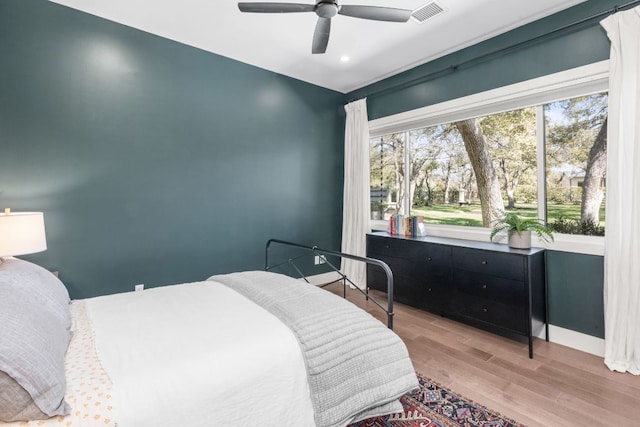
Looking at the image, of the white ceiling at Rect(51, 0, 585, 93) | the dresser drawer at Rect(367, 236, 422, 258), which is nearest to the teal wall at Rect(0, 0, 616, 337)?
the white ceiling at Rect(51, 0, 585, 93)

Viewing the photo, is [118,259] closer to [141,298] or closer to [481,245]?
[141,298]

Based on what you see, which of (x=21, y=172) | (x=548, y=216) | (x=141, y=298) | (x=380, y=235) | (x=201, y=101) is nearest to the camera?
(x=141, y=298)

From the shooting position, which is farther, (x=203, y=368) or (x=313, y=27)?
(x=313, y=27)

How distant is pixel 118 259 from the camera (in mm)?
2824

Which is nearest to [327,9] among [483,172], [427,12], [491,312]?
[427,12]

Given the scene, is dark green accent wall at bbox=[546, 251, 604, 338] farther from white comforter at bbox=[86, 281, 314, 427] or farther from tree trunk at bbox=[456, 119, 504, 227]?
white comforter at bbox=[86, 281, 314, 427]

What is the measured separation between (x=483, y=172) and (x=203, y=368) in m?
3.16

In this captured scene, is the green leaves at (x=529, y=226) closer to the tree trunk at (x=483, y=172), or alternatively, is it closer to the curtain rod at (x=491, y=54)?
the tree trunk at (x=483, y=172)

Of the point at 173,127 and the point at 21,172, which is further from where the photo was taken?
the point at 173,127

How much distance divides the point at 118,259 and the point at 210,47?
2226 millimetres

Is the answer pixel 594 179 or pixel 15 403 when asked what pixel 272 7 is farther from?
pixel 594 179

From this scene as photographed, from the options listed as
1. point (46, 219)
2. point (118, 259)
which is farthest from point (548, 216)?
point (46, 219)

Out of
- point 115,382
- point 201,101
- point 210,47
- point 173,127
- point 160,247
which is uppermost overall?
point 210,47

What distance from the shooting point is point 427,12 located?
2594 mm
